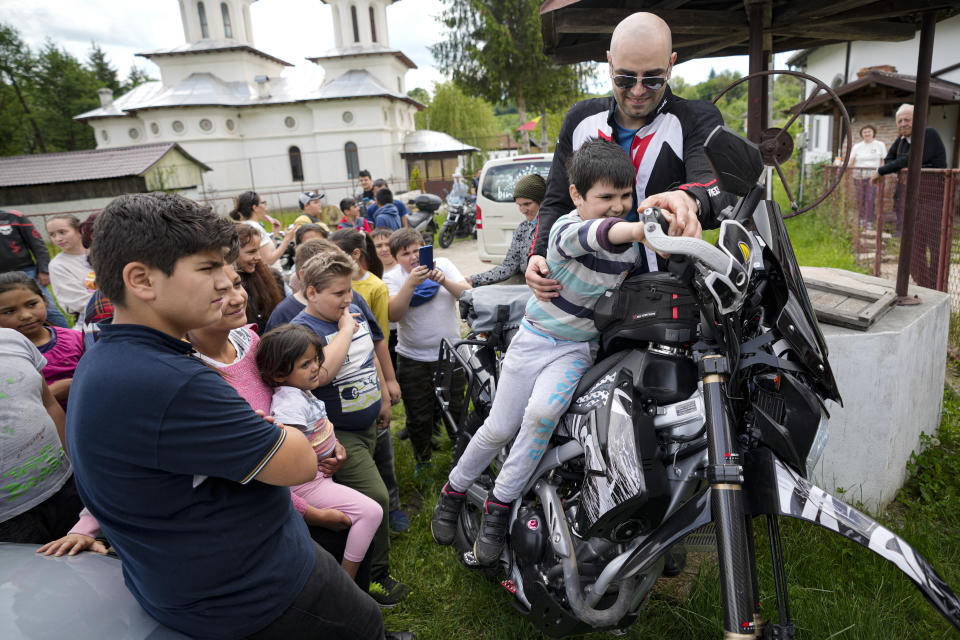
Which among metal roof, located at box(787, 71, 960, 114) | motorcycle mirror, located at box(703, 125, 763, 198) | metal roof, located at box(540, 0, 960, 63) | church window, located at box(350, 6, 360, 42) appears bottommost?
motorcycle mirror, located at box(703, 125, 763, 198)

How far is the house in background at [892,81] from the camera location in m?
15.0

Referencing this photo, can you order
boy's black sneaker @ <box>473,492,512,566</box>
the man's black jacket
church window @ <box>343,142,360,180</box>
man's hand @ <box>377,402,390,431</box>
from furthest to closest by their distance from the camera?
church window @ <box>343,142,360,180</box>
man's hand @ <box>377,402,390,431</box>
boy's black sneaker @ <box>473,492,512,566</box>
the man's black jacket

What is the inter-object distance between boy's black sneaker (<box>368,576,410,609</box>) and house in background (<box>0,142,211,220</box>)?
108 ft

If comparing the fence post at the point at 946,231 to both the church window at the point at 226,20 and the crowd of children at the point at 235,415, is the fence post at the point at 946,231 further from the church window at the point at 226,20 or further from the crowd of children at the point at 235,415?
the church window at the point at 226,20

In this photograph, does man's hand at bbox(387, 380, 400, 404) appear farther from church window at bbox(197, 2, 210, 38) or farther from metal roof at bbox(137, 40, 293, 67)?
church window at bbox(197, 2, 210, 38)

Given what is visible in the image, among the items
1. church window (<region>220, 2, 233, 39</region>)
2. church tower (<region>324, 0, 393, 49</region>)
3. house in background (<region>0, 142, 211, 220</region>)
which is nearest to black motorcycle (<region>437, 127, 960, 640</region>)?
house in background (<region>0, 142, 211, 220</region>)

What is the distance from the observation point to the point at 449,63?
30.6 meters

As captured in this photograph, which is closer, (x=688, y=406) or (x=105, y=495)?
(x=105, y=495)

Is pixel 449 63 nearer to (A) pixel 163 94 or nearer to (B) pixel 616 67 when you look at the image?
(A) pixel 163 94

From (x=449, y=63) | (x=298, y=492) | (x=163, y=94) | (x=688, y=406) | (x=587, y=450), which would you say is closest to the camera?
(x=688, y=406)

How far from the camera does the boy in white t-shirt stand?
14.4 ft

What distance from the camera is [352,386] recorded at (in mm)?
3119

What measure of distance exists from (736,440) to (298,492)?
1924mm

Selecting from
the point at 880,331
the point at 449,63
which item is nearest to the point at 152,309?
the point at 880,331
